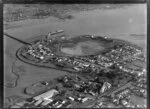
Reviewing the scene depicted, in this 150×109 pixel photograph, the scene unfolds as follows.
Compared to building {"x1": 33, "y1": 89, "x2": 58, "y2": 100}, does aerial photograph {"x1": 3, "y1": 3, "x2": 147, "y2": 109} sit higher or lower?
higher

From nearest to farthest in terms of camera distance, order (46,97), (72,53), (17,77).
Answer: (46,97), (17,77), (72,53)

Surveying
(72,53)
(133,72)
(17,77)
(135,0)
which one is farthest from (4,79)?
(135,0)

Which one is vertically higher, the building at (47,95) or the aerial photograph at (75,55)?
the aerial photograph at (75,55)

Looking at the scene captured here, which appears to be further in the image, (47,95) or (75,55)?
(75,55)

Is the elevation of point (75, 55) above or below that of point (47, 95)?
above

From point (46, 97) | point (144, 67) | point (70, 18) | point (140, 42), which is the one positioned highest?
point (70, 18)

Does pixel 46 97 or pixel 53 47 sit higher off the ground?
pixel 53 47

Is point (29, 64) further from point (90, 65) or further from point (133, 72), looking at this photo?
point (133, 72)

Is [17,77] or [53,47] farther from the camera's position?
[53,47]
